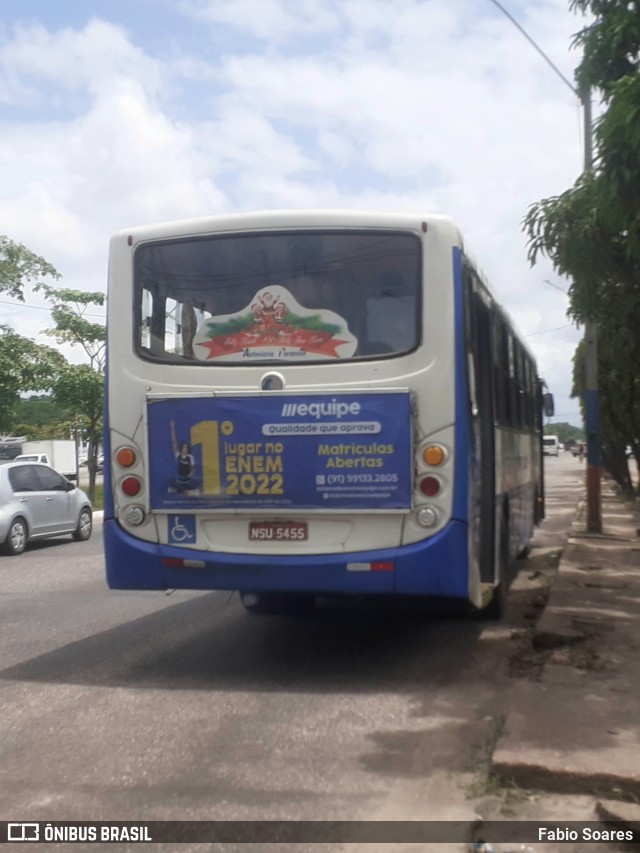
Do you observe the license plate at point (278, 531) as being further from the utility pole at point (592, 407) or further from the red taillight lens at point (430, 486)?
the utility pole at point (592, 407)

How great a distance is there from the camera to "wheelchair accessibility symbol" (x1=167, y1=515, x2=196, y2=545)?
302 inches

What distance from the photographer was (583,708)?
20.4 feet

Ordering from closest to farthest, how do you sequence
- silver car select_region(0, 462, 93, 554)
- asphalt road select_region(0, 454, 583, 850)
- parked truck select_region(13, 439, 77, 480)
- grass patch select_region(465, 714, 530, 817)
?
grass patch select_region(465, 714, 530, 817) → asphalt road select_region(0, 454, 583, 850) → silver car select_region(0, 462, 93, 554) → parked truck select_region(13, 439, 77, 480)

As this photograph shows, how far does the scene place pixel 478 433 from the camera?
26.6 ft

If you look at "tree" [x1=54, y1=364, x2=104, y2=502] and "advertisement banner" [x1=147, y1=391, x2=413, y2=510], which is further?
"tree" [x1=54, y1=364, x2=104, y2=502]

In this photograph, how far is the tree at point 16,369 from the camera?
2273 cm

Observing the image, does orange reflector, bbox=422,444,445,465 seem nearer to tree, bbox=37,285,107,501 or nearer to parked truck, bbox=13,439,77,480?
tree, bbox=37,285,107,501

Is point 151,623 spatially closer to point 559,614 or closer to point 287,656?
point 287,656

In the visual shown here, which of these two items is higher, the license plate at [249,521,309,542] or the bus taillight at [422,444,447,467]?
the bus taillight at [422,444,447,467]

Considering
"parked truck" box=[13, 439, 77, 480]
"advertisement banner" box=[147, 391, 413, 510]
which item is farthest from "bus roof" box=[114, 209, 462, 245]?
"parked truck" box=[13, 439, 77, 480]

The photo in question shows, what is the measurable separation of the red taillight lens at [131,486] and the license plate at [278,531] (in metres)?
0.83

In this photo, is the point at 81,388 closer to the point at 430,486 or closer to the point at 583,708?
the point at 430,486

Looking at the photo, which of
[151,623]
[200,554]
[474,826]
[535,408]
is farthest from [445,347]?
[535,408]

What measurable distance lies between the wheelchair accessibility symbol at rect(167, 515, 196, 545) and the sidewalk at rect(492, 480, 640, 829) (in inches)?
93.5
